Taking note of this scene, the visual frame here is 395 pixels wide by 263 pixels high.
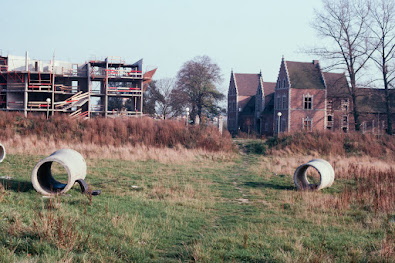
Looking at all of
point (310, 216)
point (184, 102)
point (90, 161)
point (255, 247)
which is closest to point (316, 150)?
point (90, 161)

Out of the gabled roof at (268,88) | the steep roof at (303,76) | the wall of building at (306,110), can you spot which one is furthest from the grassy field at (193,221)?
the gabled roof at (268,88)

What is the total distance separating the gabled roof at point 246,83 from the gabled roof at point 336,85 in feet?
49.8

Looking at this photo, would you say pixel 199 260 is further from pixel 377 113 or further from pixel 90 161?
pixel 377 113

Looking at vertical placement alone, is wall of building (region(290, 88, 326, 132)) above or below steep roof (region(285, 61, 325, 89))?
below

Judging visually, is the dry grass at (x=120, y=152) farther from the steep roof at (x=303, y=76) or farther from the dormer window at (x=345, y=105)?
the dormer window at (x=345, y=105)

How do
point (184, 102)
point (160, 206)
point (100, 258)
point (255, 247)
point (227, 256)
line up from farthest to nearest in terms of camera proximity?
point (184, 102), point (160, 206), point (255, 247), point (227, 256), point (100, 258)

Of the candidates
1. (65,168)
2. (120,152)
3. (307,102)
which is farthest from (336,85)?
(65,168)

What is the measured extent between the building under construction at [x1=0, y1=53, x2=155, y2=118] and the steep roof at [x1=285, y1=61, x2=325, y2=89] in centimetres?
1960

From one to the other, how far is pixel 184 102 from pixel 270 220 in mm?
60837

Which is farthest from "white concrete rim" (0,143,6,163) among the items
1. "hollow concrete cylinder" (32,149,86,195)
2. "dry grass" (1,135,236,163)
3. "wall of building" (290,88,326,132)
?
"wall of building" (290,88,326,132)

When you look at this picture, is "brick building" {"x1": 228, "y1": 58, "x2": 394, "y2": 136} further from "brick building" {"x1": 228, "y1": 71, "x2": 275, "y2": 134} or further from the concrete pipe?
the concrete pipe

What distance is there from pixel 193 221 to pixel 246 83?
63.5 m

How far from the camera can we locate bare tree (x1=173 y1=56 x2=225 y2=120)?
6981 cm

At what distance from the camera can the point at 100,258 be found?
603 centimetres
